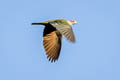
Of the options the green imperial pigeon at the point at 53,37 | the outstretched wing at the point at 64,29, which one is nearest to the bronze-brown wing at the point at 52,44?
the green imperial pigeon at the point at 53,37

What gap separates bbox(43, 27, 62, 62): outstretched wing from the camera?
58.5ft

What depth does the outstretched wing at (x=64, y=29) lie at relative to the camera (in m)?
15.9

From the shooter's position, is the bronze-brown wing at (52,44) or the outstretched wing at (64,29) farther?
the bronze-brown wing at (52,44)

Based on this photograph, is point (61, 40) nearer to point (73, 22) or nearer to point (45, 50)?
point (45, 50)

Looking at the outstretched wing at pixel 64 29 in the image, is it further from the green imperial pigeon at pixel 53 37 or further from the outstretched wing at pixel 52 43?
the outstretched wing at pixel 52 43

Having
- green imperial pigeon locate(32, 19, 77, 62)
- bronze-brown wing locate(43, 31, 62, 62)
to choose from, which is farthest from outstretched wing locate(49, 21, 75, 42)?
bronze-brown wing locate(43, 31, 62, 62)

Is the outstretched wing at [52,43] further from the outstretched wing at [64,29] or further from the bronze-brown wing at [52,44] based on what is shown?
the outstretched wing at [64,29]

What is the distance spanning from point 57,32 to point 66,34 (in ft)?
9.04

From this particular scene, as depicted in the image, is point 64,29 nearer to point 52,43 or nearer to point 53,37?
point 52,43

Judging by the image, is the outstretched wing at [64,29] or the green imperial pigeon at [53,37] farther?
the green imperial pigeon at [53,37]

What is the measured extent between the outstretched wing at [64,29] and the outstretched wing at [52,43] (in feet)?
1.59

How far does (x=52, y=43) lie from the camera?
18.3 metres

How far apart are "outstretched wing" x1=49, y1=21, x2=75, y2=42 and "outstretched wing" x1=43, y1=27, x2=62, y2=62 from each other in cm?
48

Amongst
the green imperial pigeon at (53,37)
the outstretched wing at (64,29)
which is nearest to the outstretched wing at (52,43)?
the green imperial pigeon at (53,37)
